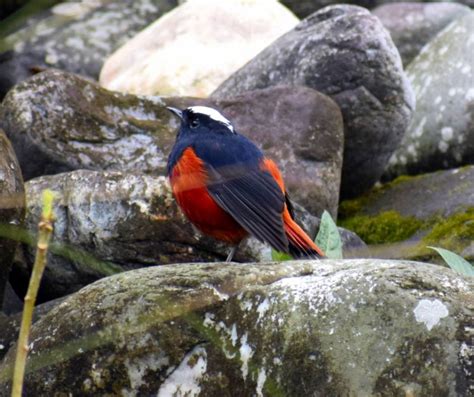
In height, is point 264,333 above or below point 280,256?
above

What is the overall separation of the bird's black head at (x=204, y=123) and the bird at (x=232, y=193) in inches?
1.5

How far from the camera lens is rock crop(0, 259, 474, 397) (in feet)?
10.1

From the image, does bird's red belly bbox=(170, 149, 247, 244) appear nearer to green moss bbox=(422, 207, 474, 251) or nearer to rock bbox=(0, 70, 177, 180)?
rock bbox=(0, 70, 177, 180)

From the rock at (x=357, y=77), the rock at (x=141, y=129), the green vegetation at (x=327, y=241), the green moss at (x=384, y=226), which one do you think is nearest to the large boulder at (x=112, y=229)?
the green vegetation at (x=327, y=241)

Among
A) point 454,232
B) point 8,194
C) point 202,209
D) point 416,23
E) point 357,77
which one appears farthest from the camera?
point 416,23

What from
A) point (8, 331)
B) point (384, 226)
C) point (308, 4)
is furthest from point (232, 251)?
point (308, 4)

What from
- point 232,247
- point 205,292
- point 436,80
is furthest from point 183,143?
point 436,80

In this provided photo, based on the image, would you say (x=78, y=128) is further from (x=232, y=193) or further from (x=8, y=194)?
(x=8, y=194)

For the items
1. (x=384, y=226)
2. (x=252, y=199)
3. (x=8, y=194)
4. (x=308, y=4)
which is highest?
(x=8, y=194)

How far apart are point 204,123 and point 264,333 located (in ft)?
8.33

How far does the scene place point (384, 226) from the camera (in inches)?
262

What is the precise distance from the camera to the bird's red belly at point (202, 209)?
500 cm

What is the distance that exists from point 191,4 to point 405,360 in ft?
20.7

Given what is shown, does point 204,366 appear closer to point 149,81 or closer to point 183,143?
point 183,143
